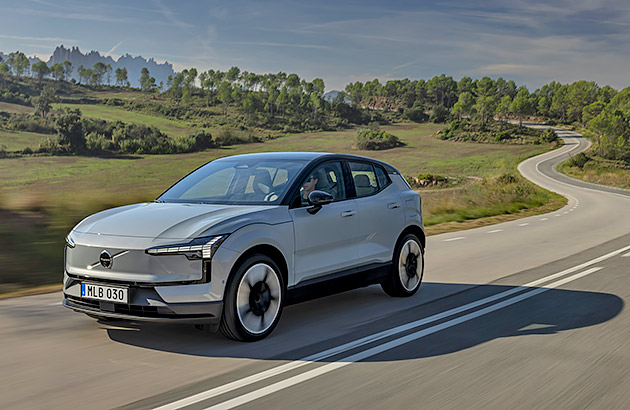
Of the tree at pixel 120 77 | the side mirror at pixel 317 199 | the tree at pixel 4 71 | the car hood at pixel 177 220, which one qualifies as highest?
the tree at pixel 120 77

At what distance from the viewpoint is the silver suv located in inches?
193

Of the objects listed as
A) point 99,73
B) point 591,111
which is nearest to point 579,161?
point 591,111

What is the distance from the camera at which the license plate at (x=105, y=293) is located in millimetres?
4918

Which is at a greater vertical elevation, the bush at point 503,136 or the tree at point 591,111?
the tree at point 591,111

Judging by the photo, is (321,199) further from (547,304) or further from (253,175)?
(547,304)

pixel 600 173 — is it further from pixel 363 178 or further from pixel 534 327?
pixel 534 327

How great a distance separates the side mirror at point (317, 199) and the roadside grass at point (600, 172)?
6800cm

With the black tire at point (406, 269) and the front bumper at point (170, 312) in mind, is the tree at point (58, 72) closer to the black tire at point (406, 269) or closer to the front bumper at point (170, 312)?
the black tire at point (406, 269)

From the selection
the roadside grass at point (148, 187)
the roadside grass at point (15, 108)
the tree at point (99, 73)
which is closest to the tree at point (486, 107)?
the roadside grass at point (148, 187)

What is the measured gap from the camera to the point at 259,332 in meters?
5.37

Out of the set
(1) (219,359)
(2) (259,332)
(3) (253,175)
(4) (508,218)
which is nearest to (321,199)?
(3) (253,175)

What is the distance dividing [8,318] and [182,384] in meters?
2.83

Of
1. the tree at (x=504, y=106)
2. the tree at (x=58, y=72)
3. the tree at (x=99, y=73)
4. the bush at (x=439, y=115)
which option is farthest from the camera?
the tree at (x=504, y=106)

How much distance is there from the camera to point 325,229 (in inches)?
239
